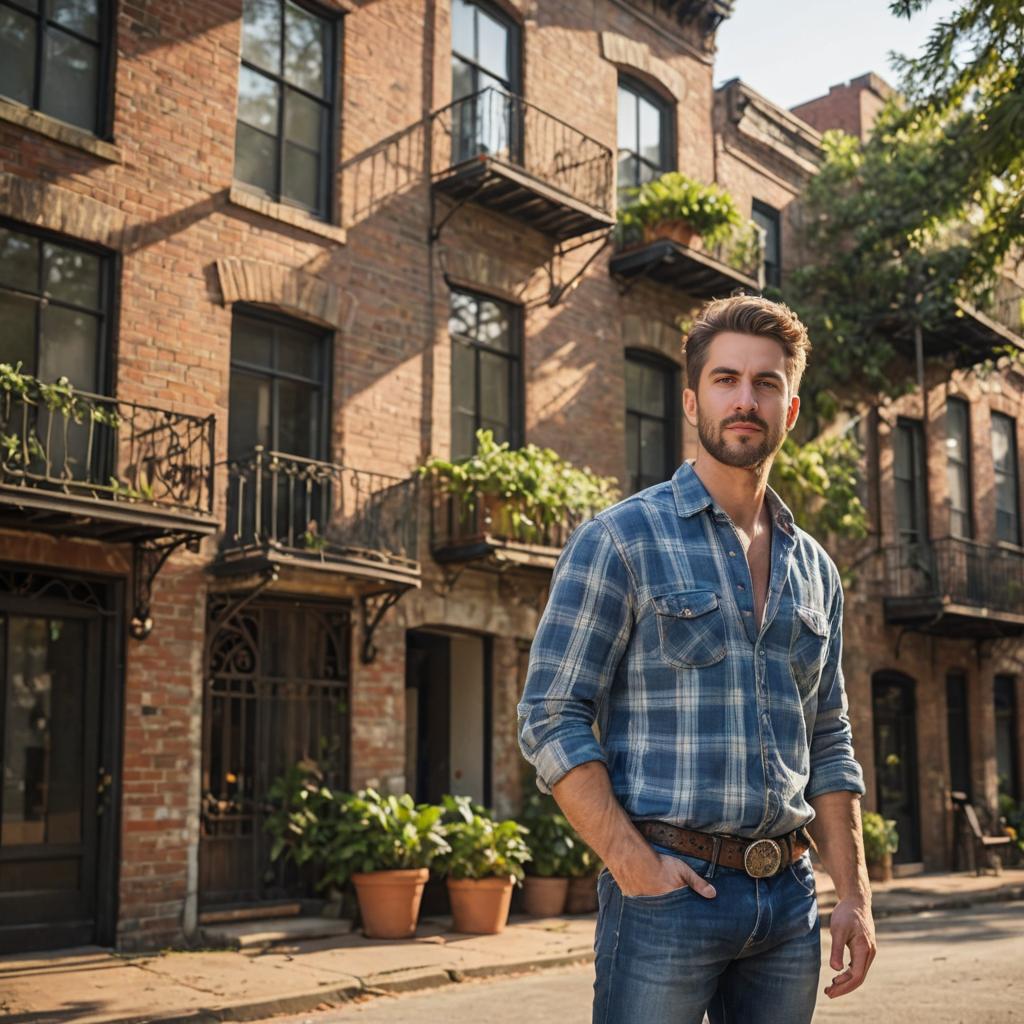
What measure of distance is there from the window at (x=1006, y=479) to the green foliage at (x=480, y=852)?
15139 millimetres

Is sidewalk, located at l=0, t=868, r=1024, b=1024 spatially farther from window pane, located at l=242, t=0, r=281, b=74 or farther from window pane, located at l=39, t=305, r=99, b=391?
window pane, located at l=242, t=0, r=281, b=74

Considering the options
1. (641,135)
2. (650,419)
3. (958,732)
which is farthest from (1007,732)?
(641,135)

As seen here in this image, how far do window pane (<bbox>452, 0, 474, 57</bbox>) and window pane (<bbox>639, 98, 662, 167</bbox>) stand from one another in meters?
3.23

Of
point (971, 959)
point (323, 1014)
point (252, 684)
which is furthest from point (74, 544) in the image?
point (971, 959)

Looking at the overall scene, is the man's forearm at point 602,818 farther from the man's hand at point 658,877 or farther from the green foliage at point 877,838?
the green foliage at point 877,838

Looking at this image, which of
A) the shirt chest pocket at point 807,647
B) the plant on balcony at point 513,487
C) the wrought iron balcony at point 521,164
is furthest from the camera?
the wrought iron balcony at point 521,164

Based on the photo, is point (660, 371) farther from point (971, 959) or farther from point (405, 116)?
point (971, 959)

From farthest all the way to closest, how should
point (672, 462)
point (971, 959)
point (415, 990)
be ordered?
point (672, 462)
point (971, 959)
point (415, 990)

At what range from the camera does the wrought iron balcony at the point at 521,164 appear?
13.9m

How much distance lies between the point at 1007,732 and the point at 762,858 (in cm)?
2269

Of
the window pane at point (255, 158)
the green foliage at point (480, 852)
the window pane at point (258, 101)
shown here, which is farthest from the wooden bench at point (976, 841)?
the window pane at point (258, 101)

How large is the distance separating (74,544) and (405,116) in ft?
20.2

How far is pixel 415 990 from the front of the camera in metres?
9.27

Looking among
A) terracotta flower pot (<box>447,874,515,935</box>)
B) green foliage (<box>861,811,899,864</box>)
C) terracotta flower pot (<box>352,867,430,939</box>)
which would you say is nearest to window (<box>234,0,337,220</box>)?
terracotta flower pot (<box>352,867,430,939</box>)
